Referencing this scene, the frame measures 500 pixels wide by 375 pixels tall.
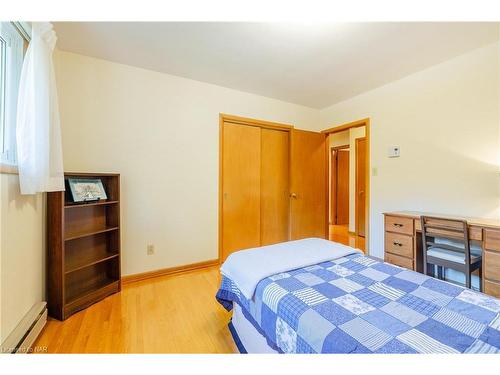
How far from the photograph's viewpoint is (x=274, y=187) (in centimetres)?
350

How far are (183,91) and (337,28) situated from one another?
5.85ft

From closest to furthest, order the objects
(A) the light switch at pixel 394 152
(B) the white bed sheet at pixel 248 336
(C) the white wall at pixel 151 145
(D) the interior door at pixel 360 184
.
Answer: (B) the white bed sheet at pixel 248 336 < (C) the white wall at pixel 151 145 < (A) the light switch at pixel 394 152 < (D) the interior door at pixel 360 184

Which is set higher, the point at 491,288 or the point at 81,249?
the point at 81,249

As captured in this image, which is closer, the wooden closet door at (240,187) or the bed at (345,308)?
the bed at (345,308)

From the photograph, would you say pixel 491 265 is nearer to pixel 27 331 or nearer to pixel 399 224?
pixel 399 224

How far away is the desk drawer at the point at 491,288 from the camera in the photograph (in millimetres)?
1672

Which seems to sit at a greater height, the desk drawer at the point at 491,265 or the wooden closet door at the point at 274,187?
the wooden closet door at the point at 274,187

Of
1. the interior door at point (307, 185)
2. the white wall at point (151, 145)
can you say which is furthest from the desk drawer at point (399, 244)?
the white wall at point (151, 145)

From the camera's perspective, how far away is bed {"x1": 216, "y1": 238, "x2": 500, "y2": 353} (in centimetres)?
77

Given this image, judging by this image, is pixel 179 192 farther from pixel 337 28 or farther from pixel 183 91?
pixel 337 28

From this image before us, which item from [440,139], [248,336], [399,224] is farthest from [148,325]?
[440,139]

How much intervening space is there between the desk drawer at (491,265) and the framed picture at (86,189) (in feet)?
11.0

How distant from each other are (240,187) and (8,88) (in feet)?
7.71

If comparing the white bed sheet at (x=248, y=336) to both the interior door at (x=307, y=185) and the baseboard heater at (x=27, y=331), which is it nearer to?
the baseboard heater at (x=27, y=331)
